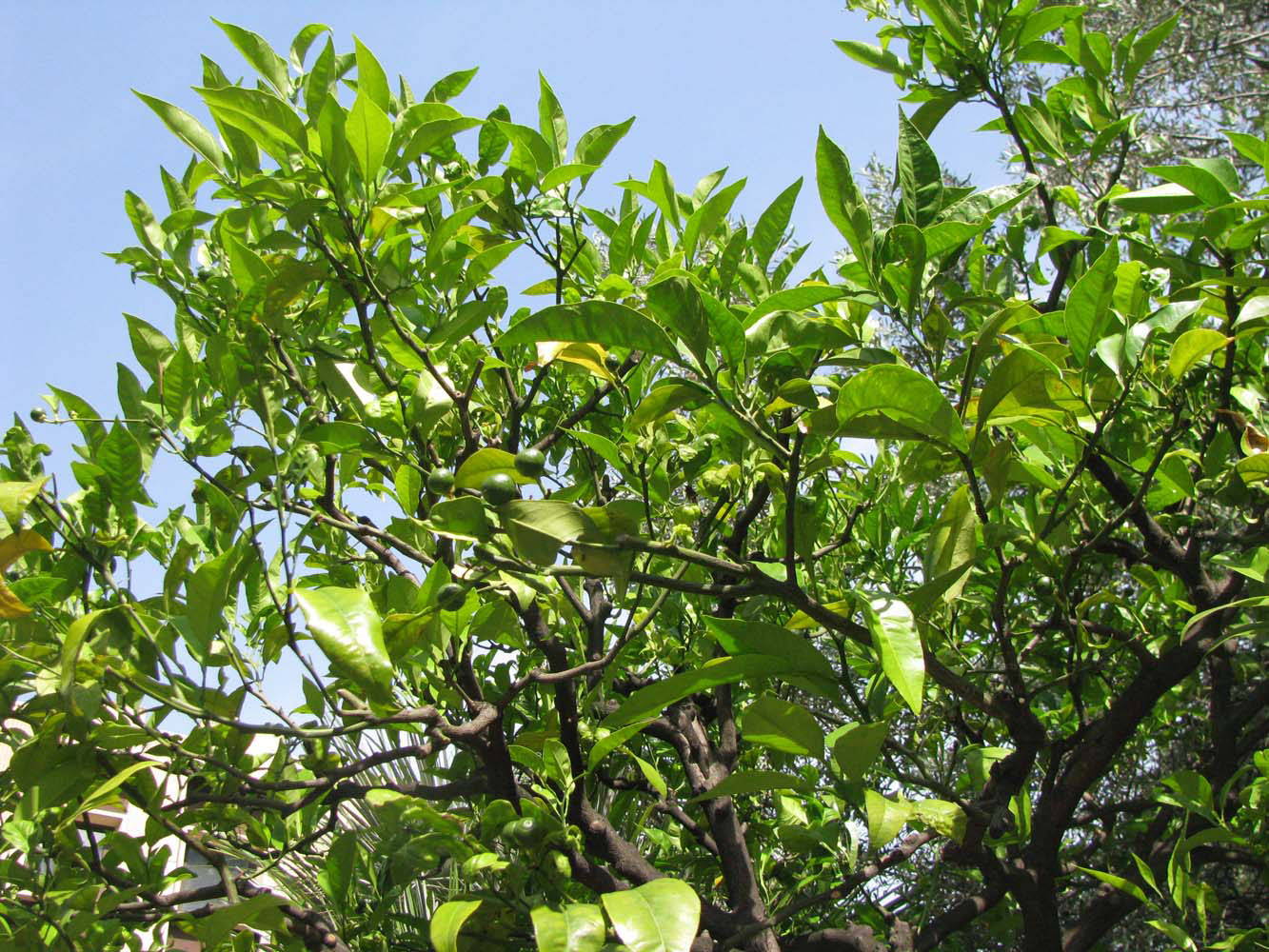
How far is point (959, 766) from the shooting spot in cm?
276

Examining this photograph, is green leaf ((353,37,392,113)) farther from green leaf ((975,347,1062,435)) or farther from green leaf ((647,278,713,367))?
green leaf ((975,347,1062,435))

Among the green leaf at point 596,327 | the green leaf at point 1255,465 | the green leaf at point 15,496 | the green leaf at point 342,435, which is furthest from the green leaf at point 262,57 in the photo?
the green leaf at point 1255,465

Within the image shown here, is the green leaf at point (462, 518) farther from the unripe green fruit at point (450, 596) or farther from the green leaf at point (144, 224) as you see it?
the green leaf at point (144, 224)

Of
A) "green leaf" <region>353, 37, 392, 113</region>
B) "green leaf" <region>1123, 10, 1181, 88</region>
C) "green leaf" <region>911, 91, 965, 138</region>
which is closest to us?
"green leaf" <region>353, 37, 392, 113</region>

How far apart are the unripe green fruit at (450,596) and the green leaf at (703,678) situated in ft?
0.72

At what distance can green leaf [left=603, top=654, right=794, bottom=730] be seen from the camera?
1.06m

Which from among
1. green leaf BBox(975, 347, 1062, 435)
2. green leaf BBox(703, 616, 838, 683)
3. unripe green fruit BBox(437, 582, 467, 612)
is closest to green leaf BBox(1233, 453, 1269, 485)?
green leaf BBox(975, 347, 1062, 435)

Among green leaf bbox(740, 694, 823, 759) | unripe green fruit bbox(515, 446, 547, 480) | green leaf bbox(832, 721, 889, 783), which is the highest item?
unripe green fruit bbox(515, 446, 547, 480)

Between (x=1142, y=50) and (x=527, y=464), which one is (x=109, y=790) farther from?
(x=1142, y=50)

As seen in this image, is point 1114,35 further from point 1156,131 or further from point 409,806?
point 409,806

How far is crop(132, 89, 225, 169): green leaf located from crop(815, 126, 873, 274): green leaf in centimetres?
109

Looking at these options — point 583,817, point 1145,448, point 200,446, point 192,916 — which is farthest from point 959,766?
point 200,446

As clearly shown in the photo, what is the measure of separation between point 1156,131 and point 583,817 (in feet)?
21.5

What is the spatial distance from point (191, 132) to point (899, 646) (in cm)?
139
